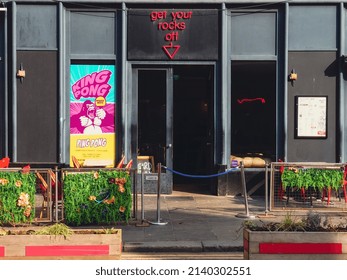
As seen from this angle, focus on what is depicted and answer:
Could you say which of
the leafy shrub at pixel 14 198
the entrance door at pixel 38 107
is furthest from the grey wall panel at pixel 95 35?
the leafy shrub at pixel 14 198

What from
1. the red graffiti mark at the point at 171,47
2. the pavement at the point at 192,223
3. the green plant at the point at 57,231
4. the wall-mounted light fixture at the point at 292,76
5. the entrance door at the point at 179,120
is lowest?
the pavement at the point at 192,223

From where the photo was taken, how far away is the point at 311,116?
14523 mm

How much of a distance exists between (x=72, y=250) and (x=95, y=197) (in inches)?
158

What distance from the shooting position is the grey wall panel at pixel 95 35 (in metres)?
14.4

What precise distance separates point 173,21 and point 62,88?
3127mm

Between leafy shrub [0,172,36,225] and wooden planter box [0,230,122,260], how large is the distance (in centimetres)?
386

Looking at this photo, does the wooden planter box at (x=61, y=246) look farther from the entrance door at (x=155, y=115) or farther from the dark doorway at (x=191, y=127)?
the dark doorway at (x=191, y=127)

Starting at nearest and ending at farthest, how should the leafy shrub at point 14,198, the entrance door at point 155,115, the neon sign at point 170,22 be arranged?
the leafy shrub at point 14,198 < the neon sign at point 170,22 < the entrance door at point 155,115

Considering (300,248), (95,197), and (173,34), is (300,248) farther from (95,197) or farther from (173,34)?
(173,34)

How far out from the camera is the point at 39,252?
6.48 m

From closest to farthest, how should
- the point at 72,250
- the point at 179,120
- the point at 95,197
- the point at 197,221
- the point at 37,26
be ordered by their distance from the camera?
1. the point at 72,250
2. the point at 95,197
3. the point at 197,221
4. the point at 37,26
5. the point at 179,120

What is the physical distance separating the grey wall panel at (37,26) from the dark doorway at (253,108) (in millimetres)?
4478

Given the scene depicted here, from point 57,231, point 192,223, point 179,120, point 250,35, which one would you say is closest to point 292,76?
point 250,35
